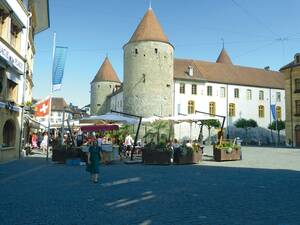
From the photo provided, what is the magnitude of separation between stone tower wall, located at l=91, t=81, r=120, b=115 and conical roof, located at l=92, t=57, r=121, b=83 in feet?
3.02

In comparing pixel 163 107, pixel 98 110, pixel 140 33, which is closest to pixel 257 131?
pixel 163 107

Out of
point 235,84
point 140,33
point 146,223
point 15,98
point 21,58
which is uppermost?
point 140,33

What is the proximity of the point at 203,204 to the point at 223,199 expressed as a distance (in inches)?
31.0

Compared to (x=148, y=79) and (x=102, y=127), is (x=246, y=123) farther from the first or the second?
(x=102, y=127)

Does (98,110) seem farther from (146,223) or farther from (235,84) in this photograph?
(146,223)

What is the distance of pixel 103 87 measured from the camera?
77.8 m

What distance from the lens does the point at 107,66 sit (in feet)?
261

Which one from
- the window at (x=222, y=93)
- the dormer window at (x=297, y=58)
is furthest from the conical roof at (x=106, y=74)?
the dormer window at (x=297, y=58)

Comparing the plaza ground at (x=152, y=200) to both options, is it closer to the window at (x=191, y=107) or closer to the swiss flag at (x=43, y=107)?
the swiss flag at (x=43, y=107)

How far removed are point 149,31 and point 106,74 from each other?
29.3 metres

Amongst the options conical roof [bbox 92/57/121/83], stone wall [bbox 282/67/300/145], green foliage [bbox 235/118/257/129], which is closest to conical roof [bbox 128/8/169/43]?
green foliage [bbox 235/118/257/129]

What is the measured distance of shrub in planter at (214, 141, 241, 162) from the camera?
18.2 meters

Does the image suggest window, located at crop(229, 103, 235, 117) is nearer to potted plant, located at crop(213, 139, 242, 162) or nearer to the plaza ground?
potted plant, located at crop(213, 139, 242, 162)

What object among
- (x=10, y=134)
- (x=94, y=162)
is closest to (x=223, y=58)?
(x=10, y=134)
